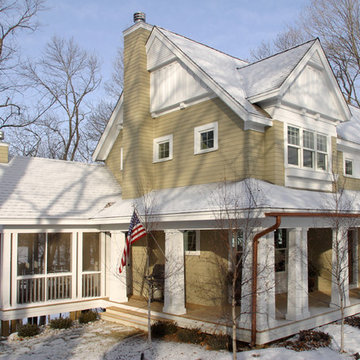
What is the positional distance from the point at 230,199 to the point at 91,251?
5970mm

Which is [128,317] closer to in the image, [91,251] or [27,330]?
[27,330]

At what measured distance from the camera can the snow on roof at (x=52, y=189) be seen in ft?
40.5

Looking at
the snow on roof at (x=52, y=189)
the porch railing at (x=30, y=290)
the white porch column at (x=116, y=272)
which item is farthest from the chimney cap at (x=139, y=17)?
the porch railing at (x=30, y=290)

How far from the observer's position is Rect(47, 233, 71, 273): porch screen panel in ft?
42.5

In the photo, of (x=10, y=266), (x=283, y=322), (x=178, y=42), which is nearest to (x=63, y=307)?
(x=10, y=266)

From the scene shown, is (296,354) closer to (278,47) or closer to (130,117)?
(130,117)

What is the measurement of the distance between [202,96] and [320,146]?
392cm

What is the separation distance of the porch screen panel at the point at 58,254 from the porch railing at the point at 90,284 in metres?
0.61

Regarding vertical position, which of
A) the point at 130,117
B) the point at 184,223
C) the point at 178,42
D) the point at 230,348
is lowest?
the point at 230,348

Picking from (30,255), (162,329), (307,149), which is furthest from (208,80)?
(30,255)

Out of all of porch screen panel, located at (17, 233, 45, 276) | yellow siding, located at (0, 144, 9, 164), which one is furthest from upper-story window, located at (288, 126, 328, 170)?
yellow siding, located at (0, 144, 9, 164)

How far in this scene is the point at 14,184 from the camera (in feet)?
43.2

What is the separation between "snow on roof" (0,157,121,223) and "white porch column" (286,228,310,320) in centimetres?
626

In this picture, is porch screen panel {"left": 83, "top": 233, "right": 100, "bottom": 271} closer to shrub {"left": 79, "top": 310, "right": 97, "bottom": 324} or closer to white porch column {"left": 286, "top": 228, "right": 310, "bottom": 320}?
shrub {"left": 79, "top": 310, "right": 97, "bottom": 324}
